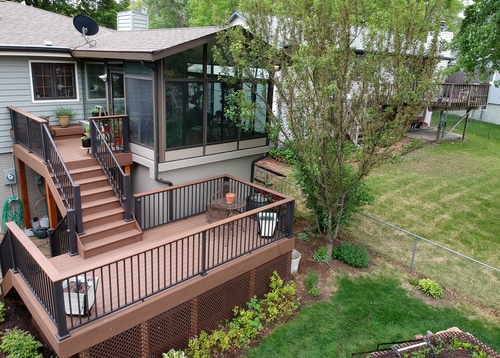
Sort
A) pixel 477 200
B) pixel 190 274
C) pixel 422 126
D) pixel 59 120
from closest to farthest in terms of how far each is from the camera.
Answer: pixel 190 274, pixel 59 120, pixel 477 200, pixel 422 126

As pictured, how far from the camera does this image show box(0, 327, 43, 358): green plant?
5629mm

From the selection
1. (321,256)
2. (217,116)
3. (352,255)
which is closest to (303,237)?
(321,256)

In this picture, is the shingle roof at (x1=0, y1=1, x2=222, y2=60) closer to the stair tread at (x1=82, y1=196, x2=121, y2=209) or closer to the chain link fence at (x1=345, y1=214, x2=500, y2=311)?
the stair tread at (x1=82, y1=196, x2=121, y2=209)

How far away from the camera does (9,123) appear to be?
9.88 meters

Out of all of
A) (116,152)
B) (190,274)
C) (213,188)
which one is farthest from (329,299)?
(116,152)

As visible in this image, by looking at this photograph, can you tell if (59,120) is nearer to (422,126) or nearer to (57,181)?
(57,181)

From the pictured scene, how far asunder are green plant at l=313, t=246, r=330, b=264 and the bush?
1.12 ft

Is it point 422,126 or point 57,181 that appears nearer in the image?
point 57,181

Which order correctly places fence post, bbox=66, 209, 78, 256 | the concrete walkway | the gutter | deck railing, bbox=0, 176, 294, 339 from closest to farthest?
deck railing, bbox=0, 176, 294, 339, fence post, bbox=66, 209, 78, 256, the gutter, the concrete walkway

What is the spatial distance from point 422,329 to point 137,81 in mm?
7420

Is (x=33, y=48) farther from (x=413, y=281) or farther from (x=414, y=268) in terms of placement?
(x=414, y=268)

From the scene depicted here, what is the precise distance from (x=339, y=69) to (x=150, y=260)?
4.92m

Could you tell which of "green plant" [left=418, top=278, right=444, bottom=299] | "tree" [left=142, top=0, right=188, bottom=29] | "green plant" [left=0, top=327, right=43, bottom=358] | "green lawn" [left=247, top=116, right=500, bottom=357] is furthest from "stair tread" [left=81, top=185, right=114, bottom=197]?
"tree" [left=142, top=0, right=188, bottom=29]

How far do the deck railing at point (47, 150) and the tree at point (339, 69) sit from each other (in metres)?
3.67
